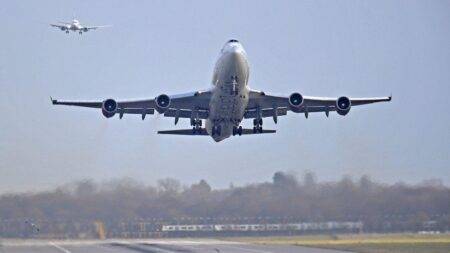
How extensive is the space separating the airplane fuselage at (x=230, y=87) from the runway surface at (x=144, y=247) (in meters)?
8.95

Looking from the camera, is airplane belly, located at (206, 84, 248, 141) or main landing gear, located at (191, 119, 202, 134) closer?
airplane belly, located at (206, 84, 248, 141)

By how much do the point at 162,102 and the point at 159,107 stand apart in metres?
0.35

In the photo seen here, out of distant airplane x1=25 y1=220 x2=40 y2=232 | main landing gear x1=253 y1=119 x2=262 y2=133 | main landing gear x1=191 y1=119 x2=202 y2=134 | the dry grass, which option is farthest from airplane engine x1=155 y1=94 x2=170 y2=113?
the dry grass

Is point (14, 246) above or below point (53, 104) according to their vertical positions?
below

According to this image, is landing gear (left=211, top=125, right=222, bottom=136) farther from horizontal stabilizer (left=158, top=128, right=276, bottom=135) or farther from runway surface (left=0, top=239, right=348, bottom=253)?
runway surface (left=0, top=239, right=348, bottom=253)

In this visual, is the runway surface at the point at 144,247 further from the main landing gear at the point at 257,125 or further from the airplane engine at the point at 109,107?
the airplane engine at the point at 109,107

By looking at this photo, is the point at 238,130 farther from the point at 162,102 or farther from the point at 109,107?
Result: the point at 109,107

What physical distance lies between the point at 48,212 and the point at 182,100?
1612 cm

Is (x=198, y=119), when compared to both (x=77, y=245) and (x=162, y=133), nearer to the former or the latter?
(x=162, y=133)

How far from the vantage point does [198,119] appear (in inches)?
2633

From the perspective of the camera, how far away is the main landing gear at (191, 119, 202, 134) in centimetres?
6706

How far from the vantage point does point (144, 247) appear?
235 ft

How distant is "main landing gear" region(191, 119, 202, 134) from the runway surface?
7828mm

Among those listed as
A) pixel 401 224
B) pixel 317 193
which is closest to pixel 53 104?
pixel 317 193
